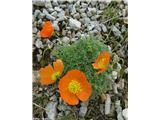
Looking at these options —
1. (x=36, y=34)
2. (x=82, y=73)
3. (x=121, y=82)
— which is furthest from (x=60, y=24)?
(x=121, y=82)

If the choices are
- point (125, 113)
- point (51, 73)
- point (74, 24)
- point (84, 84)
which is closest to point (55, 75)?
point (51, 73)

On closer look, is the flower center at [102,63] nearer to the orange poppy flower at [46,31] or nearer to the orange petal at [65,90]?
the orange petal at [65,90]

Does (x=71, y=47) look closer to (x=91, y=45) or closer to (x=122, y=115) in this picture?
(x=91, y=45)

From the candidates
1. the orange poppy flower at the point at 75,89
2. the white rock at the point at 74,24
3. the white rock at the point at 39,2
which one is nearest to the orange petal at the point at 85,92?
the orange poppy flower at the point at 75,89

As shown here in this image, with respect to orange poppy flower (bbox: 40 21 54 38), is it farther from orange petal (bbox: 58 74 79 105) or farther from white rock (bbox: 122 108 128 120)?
white rock (bbox: 122 108 128 120)

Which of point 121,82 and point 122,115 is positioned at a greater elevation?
point 121,82

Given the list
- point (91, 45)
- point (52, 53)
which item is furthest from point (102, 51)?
point (52, 53)

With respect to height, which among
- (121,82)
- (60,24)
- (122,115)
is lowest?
(122,115)

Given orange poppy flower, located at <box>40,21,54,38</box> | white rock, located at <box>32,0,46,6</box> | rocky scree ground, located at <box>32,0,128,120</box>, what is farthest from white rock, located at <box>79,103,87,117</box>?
white rock, located at <box>32,0,46,6</box>

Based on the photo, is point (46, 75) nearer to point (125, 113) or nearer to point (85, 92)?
point (85, 92)
